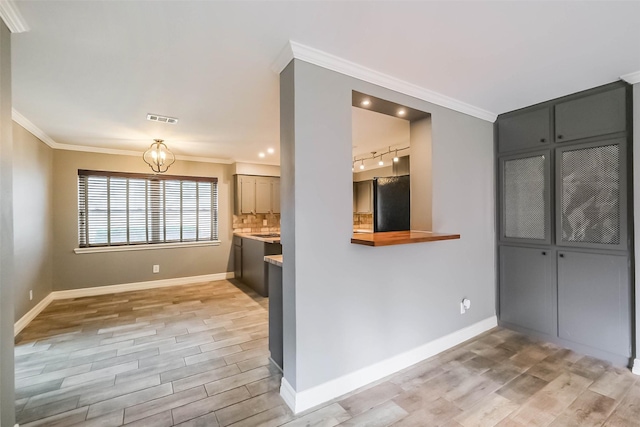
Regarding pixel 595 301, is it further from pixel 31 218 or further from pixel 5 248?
pixel 31 218

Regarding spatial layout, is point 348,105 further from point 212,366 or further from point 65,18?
point 212,366

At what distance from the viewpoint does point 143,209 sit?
511cm

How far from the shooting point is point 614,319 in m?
2.45

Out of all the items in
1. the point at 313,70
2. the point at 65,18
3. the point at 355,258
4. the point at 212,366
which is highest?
the point at 65,18

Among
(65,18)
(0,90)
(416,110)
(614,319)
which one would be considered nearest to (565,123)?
(416,110)

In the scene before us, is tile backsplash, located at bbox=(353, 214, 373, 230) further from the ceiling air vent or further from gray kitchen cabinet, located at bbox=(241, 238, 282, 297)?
the ceiling air vent

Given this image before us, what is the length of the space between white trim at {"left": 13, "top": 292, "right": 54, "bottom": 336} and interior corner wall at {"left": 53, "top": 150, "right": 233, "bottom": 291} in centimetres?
29

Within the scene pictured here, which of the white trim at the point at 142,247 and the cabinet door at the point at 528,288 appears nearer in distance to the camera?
the cabinet door at the point at 528,288

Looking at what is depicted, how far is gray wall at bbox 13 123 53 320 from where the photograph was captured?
3.21 m

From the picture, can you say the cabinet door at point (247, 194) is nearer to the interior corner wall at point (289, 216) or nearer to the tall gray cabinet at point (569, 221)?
the interior corner wall at point (289, 216)

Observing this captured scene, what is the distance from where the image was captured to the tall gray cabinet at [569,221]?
242 centimetres

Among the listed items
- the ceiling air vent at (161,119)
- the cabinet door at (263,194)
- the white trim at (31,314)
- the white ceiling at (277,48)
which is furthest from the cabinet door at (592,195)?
the white trim at (31,314)

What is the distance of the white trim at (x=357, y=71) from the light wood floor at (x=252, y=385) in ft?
8.05

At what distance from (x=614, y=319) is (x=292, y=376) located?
2.92 m
